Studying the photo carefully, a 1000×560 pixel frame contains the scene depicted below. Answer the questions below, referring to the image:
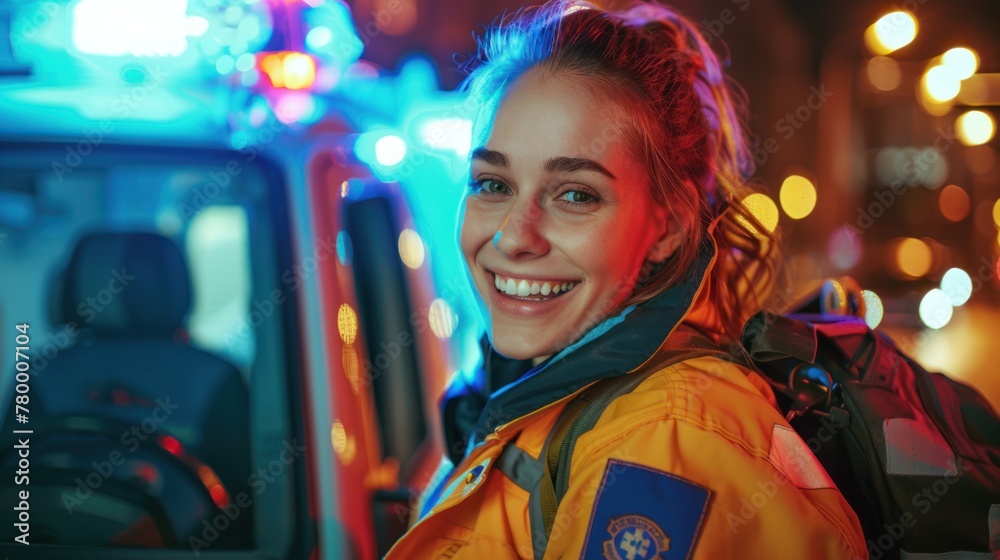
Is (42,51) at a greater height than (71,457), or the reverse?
(42,51)

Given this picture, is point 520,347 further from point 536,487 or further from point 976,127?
point 976,127

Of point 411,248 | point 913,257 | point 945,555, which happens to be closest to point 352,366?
point 411,248

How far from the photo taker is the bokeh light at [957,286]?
1320 centimetres

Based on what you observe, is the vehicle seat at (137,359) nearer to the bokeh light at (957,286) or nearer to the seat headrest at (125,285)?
the seat headrest at (125,285)

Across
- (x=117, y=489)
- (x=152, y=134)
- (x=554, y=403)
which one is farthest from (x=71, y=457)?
(x=554, y=403)

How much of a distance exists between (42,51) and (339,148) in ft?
2.26

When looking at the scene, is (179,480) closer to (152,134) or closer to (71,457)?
(71,457)

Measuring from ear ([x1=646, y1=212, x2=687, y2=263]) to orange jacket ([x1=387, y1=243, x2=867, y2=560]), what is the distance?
282mm

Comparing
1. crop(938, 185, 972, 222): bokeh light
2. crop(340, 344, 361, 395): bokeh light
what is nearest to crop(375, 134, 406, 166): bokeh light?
crop(340, 344, 361, 395): bokeh light

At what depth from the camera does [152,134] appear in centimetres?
182

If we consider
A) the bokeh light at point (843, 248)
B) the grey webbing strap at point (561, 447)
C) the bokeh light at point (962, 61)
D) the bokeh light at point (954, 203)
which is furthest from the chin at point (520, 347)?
the bokeh light at point (954, 203)

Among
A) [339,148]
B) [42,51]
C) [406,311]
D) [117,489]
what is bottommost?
[117,489]

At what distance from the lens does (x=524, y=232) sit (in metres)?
1.48

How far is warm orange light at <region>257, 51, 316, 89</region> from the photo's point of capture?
1.91m
